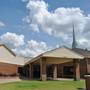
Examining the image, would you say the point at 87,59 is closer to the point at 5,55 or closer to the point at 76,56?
the point at 76,56

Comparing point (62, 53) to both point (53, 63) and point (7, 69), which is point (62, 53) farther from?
point (7, 69)

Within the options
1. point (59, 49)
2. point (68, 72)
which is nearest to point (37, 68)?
point (68, 72)

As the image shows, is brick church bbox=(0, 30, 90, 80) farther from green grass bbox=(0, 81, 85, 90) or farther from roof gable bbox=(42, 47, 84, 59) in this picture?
green grass bbox=(0, 81, 85, 90)

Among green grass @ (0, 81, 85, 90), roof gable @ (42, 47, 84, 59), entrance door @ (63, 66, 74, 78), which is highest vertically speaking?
roof gable @ (42, 47, 84, 59)

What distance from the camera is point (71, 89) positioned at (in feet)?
70.0

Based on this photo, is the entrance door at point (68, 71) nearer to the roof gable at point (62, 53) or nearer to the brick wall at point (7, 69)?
the brick wall at point (7, 69)

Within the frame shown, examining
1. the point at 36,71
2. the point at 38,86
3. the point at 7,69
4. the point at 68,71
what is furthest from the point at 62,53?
the point at 36,71

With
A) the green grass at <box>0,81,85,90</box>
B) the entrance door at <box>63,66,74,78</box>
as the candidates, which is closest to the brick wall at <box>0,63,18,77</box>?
the entrance door at <box>63,66,74,78</box>

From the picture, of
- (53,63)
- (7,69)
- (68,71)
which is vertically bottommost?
(68,71)

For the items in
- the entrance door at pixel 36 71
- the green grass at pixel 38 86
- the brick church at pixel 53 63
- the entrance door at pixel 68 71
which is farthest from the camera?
the entrance door at pixel 36 71

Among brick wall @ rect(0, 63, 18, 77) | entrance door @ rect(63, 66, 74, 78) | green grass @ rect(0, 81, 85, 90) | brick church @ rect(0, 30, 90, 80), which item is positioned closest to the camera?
green grass @ rect(0, 81, 85, 90)

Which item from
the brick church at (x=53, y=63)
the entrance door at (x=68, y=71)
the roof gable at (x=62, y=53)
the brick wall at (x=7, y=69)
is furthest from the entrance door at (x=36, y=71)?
the roof gable at (x=62, y=53)

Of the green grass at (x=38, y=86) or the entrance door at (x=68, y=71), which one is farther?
the entrance door at (x=68, y=71)

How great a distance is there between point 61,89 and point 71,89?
0.84 meters
